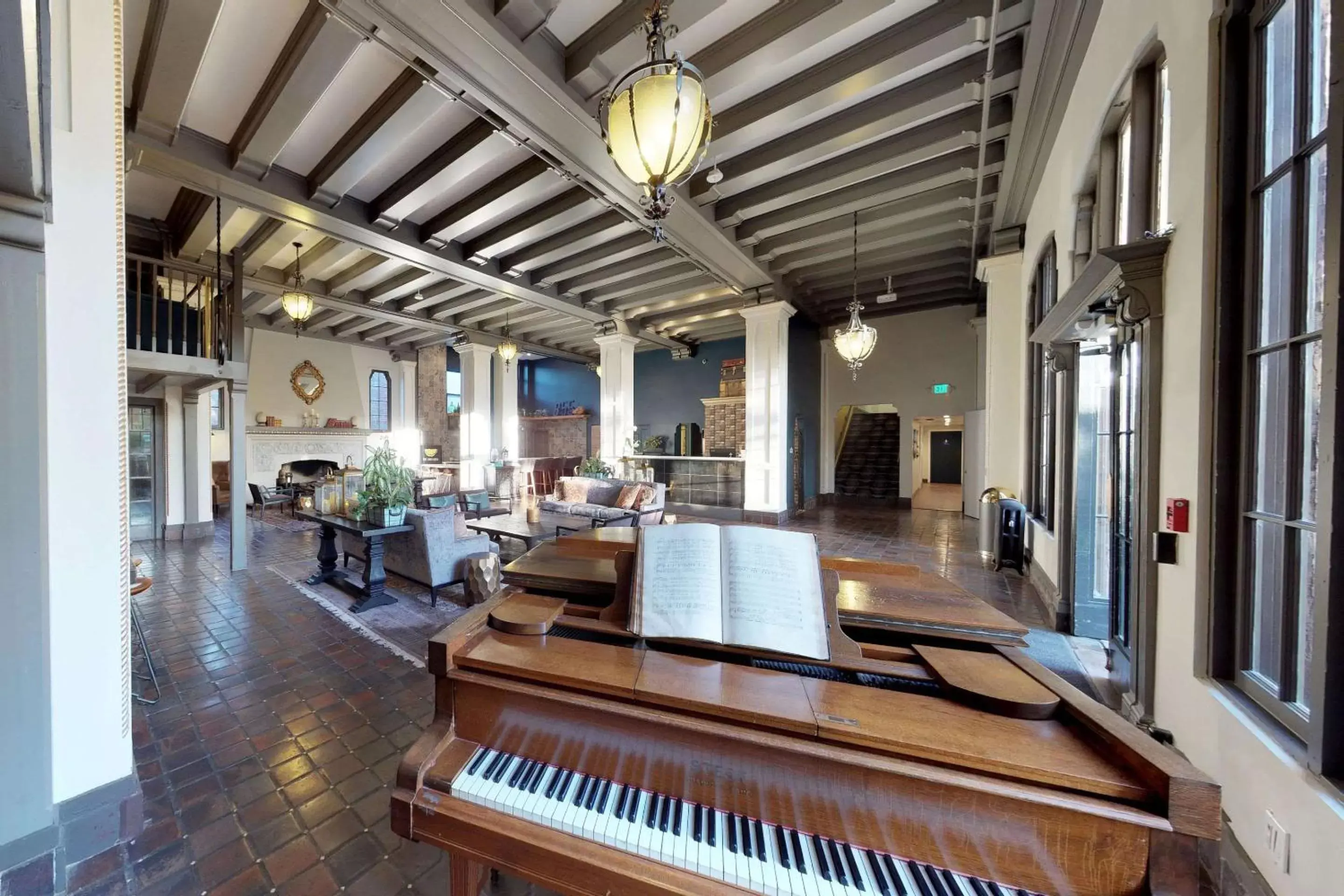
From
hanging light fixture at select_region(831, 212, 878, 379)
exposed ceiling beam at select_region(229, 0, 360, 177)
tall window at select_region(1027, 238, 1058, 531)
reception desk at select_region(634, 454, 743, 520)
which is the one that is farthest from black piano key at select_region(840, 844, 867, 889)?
reception desk at select_region(634, 454, 743, 520)

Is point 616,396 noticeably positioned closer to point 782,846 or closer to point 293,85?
point 293,85

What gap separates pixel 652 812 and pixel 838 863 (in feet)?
1.15

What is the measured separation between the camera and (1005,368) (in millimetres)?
5109

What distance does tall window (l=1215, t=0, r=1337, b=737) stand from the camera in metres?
1.22

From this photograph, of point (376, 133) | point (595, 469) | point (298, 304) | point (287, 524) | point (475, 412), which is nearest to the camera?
point (376, 133)

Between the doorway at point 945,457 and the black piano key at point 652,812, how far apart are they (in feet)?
47.0

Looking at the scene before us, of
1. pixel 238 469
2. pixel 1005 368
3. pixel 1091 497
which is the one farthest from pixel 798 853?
pixel 238 469

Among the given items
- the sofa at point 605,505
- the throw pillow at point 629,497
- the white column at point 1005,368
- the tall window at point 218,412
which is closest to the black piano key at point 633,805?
the sofa at point 605,505

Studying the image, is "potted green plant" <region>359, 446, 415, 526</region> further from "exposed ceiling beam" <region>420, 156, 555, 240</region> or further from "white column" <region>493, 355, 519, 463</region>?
"white column" <region>493, 355, 519, 463</region>

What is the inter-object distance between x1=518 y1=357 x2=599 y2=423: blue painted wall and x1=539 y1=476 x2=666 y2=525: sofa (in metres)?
5.77

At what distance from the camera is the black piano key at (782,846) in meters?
0.81

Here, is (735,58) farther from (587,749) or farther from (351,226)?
(351,226)

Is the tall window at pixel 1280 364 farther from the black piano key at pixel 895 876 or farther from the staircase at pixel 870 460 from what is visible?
the staircase at pixel 870 460

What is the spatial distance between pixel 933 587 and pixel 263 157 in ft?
18.3
